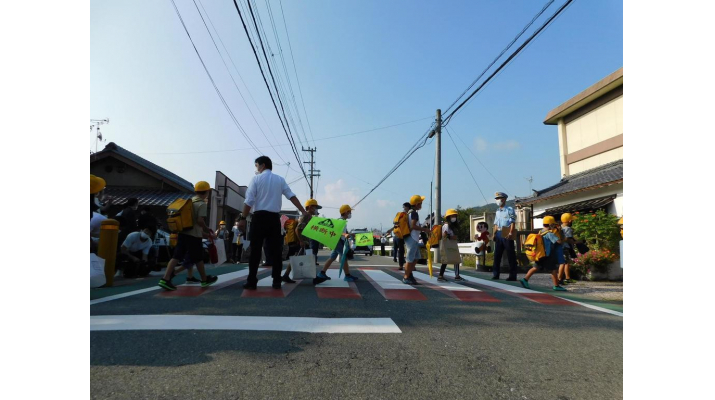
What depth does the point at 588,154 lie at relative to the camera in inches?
711

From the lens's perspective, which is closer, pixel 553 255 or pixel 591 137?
pixel 553 255

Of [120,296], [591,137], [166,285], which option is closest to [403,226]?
[166,285]

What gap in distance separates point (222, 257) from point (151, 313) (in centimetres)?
370

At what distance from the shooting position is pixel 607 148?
16688 mm

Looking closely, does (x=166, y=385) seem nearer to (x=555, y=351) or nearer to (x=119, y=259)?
(x=555, y=351)

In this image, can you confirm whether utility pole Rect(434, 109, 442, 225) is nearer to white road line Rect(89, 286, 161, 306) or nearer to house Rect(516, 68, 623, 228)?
house Rect(516, 68, 623, 228)

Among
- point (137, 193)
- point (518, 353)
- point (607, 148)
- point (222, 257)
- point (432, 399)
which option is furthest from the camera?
point (137, 193)

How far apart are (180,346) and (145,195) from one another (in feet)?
58.9

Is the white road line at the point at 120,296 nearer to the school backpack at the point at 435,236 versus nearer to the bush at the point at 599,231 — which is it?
the school backpack at the point at 435,236

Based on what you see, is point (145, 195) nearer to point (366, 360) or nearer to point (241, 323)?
point (241, 323)

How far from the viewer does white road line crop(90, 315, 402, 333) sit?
3244 mm

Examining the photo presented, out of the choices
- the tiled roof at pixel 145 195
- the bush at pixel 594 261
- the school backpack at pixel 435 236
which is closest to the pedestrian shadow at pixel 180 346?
the school backpack at pixel 435 236

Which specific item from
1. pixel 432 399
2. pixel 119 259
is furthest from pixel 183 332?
pixel 119 259

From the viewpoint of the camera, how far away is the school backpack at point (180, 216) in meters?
5.52
